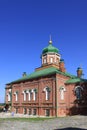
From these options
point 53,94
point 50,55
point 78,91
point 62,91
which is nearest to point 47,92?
point 53,94

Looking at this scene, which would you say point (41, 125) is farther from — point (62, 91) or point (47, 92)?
point (62, 91)

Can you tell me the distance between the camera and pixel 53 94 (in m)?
33.3

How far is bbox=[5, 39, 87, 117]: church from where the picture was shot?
33.1m

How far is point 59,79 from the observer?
111 feet

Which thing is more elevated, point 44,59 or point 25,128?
point 44,59

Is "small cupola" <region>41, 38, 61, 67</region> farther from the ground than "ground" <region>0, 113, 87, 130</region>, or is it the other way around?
"small cupola" <region>41, 38, 61, 67</region>

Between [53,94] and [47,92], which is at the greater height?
[47,92]

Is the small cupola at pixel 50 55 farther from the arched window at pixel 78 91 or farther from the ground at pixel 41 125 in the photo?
the ground at pixel 41 125

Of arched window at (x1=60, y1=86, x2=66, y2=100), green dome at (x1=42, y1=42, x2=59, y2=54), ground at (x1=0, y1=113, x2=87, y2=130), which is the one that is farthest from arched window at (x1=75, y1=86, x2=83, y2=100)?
green dome at (x1=42, y1=42, x2=59, y2=54)

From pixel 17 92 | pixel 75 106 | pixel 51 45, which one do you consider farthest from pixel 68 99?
pixel 51 45

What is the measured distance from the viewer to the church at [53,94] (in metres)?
33.1

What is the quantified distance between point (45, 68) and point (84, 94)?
11089mm

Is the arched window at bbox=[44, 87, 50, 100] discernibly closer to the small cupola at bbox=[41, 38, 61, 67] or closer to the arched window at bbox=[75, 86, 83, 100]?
the arched window at bbox=[75, 86, 83, 100]

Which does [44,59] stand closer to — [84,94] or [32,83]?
[32,83]
